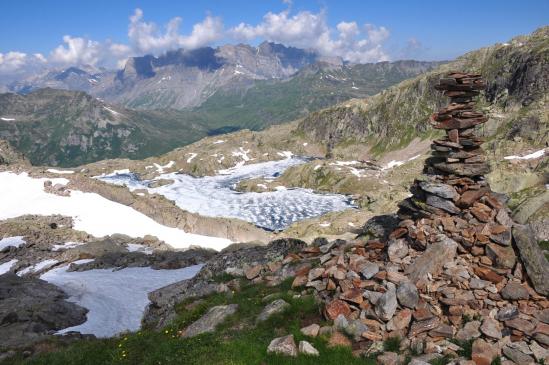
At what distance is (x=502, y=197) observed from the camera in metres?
21.9

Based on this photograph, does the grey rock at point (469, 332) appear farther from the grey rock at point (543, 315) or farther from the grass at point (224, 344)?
the grass at point (224, 344)

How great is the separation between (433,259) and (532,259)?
4.03 metres

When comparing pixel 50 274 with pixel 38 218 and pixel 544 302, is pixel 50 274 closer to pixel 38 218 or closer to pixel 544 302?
pixel 38 218

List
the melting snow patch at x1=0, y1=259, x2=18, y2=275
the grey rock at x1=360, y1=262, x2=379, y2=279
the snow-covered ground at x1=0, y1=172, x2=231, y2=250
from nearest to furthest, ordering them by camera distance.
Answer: the grey rock at x1=360, y1=262, x2=379, y2=279, the melting snow patch at x1=0, y1=259, x2=18, y2=275, the snow-covered ground at x1=0, y1=172, x2=231, y2=250

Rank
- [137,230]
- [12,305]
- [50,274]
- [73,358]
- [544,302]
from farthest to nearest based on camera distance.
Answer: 1. [137,230]
2. [50,274]
3. [12,305]
4. [73,358]
5. [544,302]

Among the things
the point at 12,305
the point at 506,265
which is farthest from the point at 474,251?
the point at 12,305

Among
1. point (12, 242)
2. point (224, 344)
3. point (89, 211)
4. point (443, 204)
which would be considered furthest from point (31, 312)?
point (89, 211)

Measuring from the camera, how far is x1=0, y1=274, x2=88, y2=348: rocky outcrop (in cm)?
2814

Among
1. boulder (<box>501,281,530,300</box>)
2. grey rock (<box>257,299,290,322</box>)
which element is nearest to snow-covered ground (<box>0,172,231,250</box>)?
grey rock (<box>257,299,290,322</box>)

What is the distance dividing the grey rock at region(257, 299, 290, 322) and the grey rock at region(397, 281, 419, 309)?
524 cm

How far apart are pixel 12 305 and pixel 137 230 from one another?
48581 millimetres

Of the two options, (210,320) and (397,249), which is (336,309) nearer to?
(397,249)

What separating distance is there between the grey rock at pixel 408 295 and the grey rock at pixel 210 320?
825cm

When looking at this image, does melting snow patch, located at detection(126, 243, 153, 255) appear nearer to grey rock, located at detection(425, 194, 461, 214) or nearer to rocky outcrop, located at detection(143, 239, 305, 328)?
rocky outcrop, located at detection(143, 239, 305, 328)
